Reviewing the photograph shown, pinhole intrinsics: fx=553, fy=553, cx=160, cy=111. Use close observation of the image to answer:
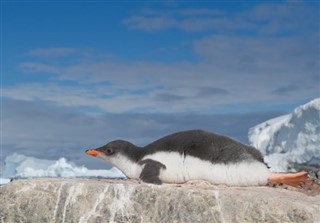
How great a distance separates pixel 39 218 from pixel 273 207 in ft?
8.94

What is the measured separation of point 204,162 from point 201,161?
4cm

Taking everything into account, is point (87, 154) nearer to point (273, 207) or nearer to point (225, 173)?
point (225, 173)

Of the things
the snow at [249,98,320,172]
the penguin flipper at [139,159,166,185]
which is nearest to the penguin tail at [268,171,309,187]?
the penguin flipper at [139,159,166,185]

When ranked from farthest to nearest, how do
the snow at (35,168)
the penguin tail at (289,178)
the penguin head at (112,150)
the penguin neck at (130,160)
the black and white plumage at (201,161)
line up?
the snow at (35,168) < the penguin head at (112,150) < the penguin neck at (130,160) < the penguin tail at (289,178) < the black and white plumage at (201,161)

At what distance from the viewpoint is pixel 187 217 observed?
591cm

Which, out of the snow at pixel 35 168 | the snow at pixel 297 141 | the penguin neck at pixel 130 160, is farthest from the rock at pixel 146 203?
the snow at pixel 35 168

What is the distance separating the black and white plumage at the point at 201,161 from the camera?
6.59 metres

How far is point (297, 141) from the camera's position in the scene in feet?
84.1

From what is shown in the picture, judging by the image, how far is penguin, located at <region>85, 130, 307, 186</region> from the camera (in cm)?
659

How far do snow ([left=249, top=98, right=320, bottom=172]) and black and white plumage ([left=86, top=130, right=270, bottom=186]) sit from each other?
58.4 feet

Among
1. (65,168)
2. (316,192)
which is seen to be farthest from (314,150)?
(316,192)

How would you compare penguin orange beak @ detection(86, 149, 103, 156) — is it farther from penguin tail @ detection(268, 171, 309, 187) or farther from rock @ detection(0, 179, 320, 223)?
penguin tail @ detection(268, 171, 309, 187)

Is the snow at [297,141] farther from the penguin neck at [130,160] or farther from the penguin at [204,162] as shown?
the penguin neck at [130,160]

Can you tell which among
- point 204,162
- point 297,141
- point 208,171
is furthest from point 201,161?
point 297,141
